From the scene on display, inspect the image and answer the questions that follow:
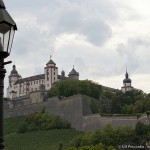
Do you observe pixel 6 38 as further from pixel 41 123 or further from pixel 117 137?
pixel 41 123

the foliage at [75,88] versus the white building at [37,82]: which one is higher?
the white building at [37,82]

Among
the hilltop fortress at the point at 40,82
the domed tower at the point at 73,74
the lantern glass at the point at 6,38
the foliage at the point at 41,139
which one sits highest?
the domed tower at the point at 73,74

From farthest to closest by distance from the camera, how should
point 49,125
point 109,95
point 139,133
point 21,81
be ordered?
point 21,81 < point 109,95 < point 49,125 < point 139,133

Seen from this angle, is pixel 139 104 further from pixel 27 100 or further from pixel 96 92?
pixel 27 100

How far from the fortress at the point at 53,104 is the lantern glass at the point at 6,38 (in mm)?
58147

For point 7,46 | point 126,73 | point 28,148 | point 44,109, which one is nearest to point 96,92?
point 44,109

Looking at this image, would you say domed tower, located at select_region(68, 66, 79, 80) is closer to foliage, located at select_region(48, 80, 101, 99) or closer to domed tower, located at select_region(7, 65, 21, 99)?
domed tower, located at select_region(7, 65, 21, 99)

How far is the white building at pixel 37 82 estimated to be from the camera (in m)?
102

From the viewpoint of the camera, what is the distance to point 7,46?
550 centimetres

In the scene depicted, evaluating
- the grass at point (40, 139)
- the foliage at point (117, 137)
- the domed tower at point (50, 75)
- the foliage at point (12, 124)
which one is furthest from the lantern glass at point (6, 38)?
the domed tower at point (50, 75)

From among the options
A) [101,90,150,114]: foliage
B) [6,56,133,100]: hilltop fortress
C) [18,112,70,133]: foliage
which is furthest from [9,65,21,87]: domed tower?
[18,112,70,133]: foliage

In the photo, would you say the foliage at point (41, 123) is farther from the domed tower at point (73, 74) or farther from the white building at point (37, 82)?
the domed tower at point (73, 74)

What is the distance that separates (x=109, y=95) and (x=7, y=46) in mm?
79968

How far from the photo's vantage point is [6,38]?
17.9 ft
